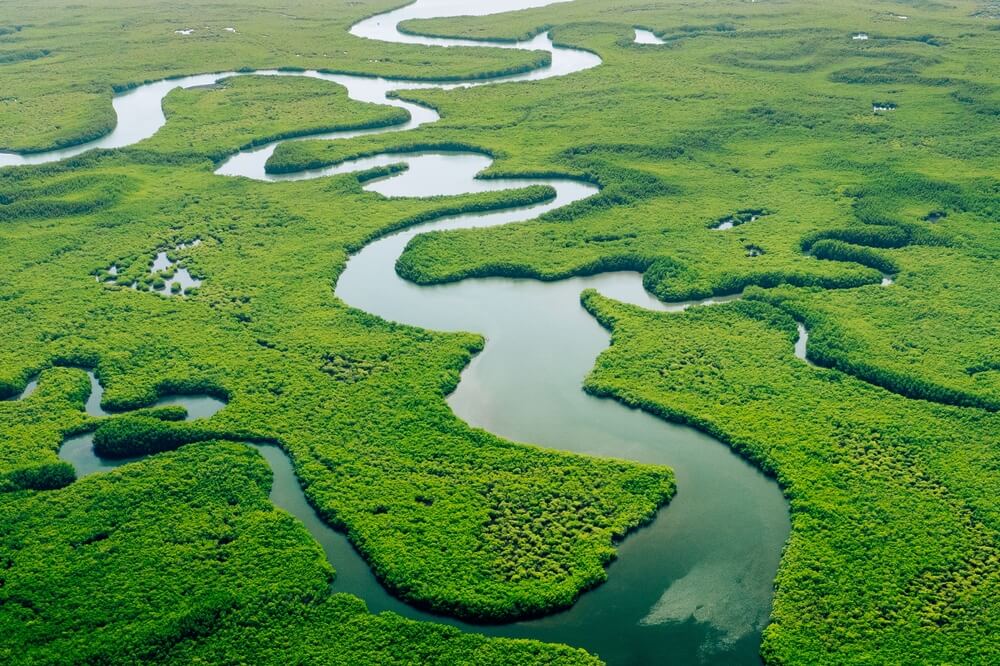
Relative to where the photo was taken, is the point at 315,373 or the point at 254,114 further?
the point at 254,114

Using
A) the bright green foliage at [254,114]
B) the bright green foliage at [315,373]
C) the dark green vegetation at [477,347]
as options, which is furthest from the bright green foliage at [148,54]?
the bright green foliage at [315,373]

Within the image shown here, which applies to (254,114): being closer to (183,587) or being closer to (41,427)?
(41,427)

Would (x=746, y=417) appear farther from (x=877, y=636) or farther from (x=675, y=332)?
(x=877, y=636)

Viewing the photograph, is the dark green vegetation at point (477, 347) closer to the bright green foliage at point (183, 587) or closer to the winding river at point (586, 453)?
the bright green foliage at point (183, 587)

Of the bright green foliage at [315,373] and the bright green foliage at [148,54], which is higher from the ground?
the bright green foliage at [148,54]

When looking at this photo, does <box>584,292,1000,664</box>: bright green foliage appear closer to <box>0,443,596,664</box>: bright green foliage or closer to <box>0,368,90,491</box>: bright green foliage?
<box>0,443,596,664</box>: bright green foliage

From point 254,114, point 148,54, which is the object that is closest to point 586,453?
point 254,114
